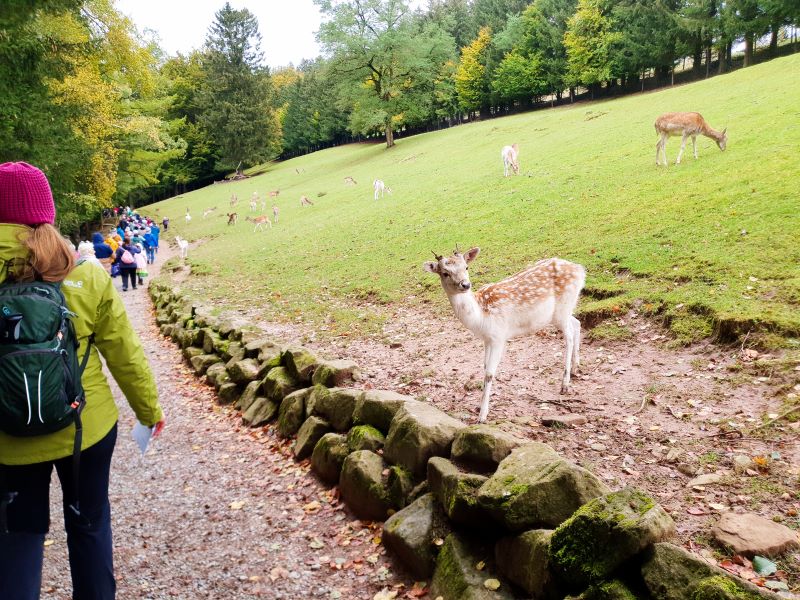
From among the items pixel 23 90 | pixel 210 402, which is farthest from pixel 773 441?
pixel 23 90

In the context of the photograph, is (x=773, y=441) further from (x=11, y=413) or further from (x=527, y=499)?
(x=11, y=413)

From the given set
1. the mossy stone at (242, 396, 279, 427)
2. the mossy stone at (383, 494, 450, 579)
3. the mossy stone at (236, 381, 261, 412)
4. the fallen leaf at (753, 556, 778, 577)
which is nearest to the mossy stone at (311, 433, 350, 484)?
the mossy stone at (383, 494, 450, 579)

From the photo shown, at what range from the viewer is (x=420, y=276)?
10.6 meters

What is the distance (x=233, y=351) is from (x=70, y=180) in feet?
37.7

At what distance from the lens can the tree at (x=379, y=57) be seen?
41062 mm

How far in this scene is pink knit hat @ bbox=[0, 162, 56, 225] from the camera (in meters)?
2.35

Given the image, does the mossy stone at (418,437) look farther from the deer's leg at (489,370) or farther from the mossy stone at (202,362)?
the mossy stone at (202,362)

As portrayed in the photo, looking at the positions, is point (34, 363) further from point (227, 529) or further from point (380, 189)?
point (380, 189)

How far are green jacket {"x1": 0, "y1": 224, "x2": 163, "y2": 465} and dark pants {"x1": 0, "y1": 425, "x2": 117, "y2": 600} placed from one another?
8 centimetres

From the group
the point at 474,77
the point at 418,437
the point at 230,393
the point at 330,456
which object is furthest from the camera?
the point at 474,77

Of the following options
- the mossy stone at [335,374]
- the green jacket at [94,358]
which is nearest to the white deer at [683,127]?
the mossy stone at [335,374]

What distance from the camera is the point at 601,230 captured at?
9898 mm

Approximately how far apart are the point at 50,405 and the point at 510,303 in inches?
155

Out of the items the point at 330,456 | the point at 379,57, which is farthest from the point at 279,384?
the point at 379,57
